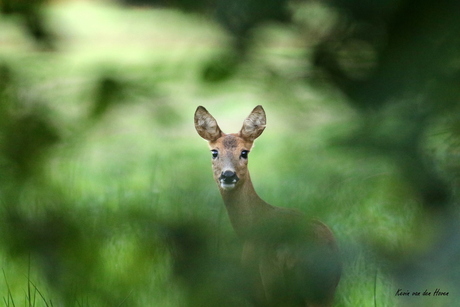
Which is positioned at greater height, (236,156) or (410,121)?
(236,156)

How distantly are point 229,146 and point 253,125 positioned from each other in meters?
0.18

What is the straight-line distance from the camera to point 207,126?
173 centimetres

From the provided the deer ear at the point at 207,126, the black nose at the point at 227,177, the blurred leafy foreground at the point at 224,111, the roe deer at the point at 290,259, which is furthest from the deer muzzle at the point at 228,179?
the roe deer at the point at 290,259

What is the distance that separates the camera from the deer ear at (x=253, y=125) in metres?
1.51

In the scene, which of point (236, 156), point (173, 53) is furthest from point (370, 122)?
point (236, 156)

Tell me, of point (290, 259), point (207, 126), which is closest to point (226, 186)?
point (207, 126)

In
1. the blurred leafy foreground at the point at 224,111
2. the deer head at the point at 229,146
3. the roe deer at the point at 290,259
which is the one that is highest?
the deer head at the point at 229,146

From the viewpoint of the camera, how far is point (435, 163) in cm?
85

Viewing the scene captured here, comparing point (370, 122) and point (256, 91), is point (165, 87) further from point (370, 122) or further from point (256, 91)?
point (370, 122)

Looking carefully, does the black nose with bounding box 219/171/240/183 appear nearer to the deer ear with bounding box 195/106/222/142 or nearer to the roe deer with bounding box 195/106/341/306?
the deer ear with bounding box 195/106/222/142

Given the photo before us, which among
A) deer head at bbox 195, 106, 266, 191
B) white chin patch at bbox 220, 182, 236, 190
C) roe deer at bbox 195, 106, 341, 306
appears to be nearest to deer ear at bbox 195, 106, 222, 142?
deer head at bbox 195, 106, 266, 191

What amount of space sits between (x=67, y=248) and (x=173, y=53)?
41cm

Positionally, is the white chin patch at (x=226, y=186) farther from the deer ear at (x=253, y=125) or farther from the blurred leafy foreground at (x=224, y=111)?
the blurred leafy foreground at (x=224, y=111)

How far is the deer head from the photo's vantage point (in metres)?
1.67
